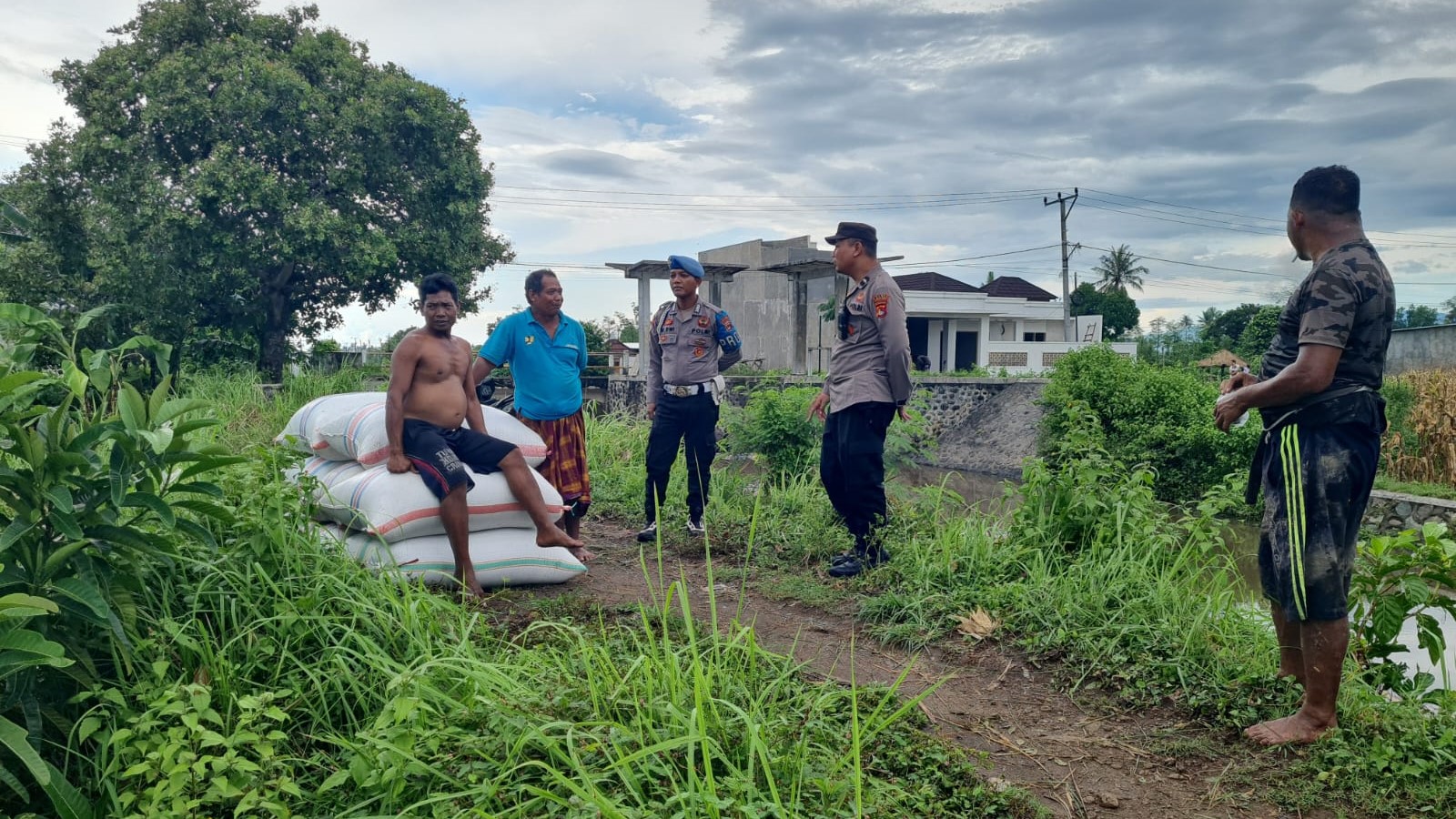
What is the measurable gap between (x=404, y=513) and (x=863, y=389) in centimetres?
228

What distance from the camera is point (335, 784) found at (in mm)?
2447

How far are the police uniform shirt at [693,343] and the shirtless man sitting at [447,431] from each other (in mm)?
1413

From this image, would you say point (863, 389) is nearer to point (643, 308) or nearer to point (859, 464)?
point (859, 464)

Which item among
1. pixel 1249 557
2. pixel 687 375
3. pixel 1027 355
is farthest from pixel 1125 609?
pixel 1027 355

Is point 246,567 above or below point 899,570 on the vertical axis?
above

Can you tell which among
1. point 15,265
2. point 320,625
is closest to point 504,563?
point 320,625

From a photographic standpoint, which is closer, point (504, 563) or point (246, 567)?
point (246, 567)

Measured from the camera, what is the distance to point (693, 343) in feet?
19.0

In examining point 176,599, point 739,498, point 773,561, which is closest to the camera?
point 176,599

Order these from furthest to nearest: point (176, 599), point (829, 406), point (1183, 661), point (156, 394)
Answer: point (829, 406) < point (1183, 661) < point (176, 599) < point (156, 394)

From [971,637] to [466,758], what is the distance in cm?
227

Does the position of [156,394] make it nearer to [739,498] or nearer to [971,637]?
[971,637]

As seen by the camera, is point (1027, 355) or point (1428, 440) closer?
point (1428, 440)

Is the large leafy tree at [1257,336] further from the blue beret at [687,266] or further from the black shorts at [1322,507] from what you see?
the black shorts at [1322,507]
